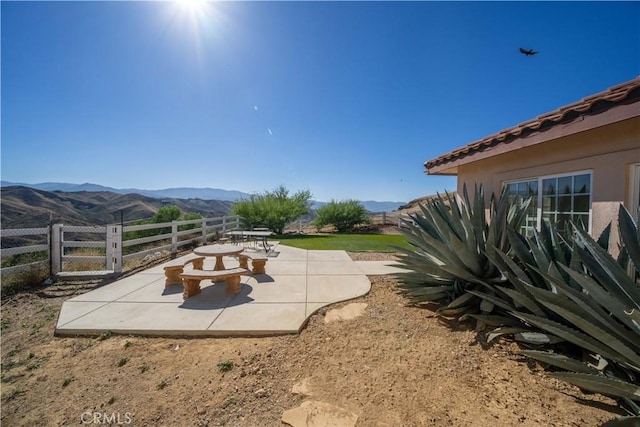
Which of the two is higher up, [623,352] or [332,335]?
[623,352]

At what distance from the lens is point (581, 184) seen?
3580 millimetres

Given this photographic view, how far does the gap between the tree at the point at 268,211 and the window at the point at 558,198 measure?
12.3 metres

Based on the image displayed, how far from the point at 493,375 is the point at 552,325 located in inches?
27.3

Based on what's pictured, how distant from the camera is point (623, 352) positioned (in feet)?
5.33

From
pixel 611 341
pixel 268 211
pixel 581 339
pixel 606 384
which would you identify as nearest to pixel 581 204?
pixel 581 339

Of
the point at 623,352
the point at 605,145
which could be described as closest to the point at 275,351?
the point at 623,352

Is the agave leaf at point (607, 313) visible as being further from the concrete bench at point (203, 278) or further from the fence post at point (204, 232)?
the fence post at point (204, 232)

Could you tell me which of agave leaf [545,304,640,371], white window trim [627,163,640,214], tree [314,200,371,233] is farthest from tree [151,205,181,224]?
A: white window trim [627,163,640,214]

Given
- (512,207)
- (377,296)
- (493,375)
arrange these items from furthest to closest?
(377,296)
(512,207)
(493,375)

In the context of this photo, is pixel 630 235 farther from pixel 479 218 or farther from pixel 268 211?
pixel 268 211

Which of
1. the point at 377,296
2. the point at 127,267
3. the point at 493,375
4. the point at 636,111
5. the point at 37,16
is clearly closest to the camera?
the point at 493,375

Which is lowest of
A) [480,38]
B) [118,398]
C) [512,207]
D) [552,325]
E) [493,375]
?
[118,398]

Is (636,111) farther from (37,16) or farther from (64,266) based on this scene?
(37,16)

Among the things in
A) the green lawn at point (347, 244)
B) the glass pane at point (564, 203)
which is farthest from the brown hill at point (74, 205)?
the glass pane at point (564, 203)
